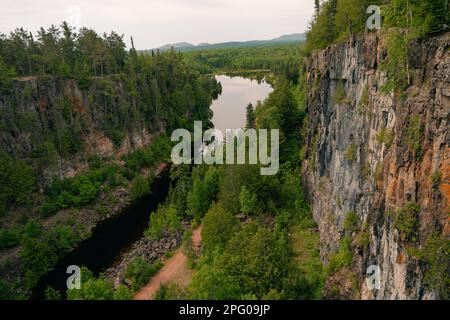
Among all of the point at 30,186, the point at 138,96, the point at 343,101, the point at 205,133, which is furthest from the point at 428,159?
the point at 205,133

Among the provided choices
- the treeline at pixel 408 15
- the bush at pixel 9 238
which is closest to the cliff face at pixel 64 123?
the bush at pixel 9 238

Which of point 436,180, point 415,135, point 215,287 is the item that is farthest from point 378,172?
point 215,287

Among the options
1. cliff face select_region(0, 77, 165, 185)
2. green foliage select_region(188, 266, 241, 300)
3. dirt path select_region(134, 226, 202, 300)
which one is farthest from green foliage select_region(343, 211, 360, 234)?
cliff face select_region(0, 77, 165, 185)

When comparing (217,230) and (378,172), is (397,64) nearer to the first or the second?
(378,172)

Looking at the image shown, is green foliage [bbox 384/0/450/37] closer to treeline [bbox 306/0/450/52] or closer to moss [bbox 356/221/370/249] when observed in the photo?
treeline [bbox 306/0/450/52]

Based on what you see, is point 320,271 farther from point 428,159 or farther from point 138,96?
point 138,96

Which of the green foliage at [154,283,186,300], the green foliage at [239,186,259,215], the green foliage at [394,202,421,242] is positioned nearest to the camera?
the green foliage at [394,202,421,242]

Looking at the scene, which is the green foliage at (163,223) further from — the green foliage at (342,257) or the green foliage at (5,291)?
the green foliage at (342,257)
